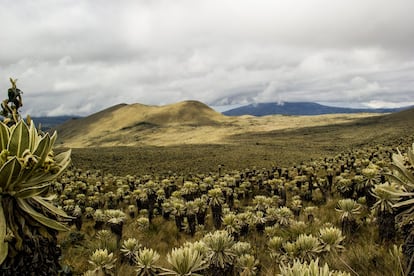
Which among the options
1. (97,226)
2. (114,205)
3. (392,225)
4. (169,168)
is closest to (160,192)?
(114,205)

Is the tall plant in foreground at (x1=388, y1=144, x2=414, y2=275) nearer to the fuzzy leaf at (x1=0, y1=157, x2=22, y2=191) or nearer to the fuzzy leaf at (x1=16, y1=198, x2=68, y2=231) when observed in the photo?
the fuzzy leaf at (x1=16, y1=198, x2=68, y2=231)

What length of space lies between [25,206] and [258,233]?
681 cm

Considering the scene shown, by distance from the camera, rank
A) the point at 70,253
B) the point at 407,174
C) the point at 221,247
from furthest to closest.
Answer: the point at 70,253, the point at 221,247, the point at 407,174

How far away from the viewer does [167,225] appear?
459 inches

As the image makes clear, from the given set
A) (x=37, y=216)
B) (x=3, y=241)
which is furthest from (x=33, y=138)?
(x=3, y=241)

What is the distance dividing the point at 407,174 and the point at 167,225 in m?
9.57

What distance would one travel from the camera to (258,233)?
851cm

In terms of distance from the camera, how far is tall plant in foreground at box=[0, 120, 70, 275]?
2562mm

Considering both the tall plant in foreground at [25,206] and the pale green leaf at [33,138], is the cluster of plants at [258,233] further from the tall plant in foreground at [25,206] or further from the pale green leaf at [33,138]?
the pale green leaf at [33,138]

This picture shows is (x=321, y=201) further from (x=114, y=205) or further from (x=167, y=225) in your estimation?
(x=114, y=205)

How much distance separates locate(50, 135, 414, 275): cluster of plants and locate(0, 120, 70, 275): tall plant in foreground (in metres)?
0.33

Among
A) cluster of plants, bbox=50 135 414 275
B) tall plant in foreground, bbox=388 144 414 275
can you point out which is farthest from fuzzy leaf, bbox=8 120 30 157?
tall plant in foreground, bbox=388 144 414 275

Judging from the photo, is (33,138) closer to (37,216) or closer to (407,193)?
(37,216)

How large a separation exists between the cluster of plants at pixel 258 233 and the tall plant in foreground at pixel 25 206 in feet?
1.09
